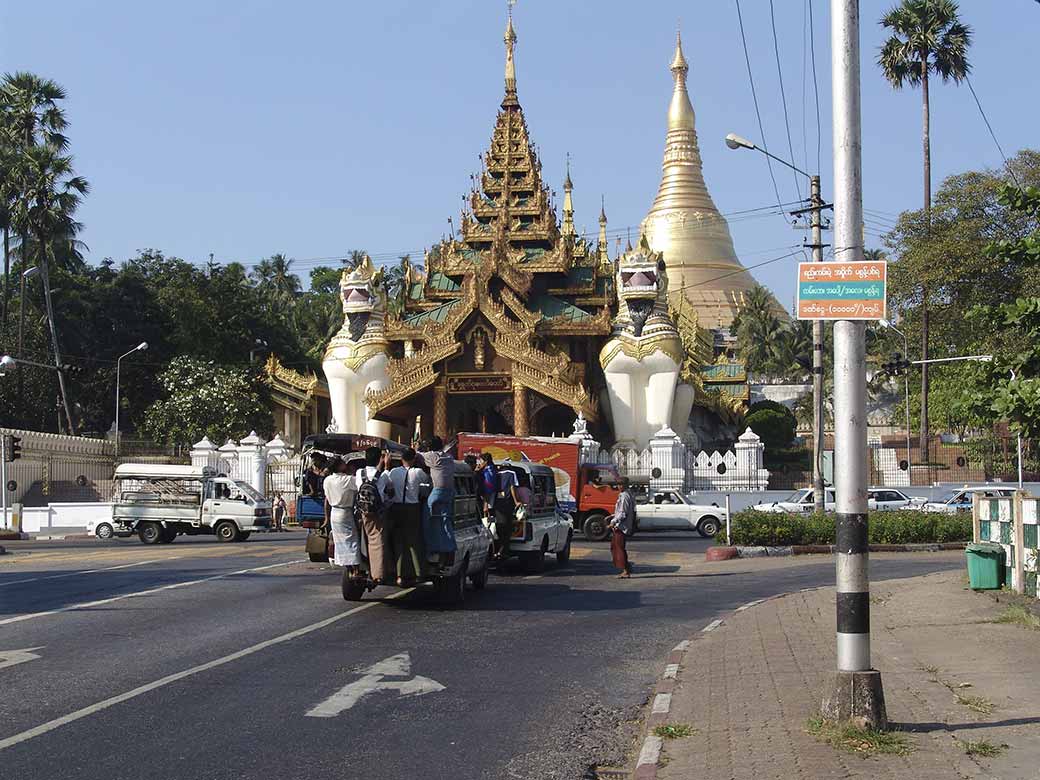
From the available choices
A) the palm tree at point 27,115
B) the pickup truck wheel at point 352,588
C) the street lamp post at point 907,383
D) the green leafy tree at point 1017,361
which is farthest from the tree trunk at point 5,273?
the green leafy tree at point 1017,361

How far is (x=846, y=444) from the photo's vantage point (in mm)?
8484

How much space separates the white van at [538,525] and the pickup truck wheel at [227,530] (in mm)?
13088

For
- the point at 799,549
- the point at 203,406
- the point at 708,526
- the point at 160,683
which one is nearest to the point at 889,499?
the point at 708,526

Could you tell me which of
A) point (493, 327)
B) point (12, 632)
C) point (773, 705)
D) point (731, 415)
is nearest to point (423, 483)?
point (12, 632)

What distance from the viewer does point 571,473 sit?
106 ft

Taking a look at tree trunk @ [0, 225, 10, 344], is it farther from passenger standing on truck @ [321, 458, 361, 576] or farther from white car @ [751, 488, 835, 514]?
passenger standing on truck @ [321, 458, 361, 576]

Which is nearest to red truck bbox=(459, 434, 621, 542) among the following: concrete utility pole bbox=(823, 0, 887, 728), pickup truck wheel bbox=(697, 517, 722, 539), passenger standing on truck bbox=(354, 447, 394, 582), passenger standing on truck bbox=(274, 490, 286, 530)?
pickup truck wheel bbox=(697, 517, 722, 539)

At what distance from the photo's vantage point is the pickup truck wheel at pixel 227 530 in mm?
33875

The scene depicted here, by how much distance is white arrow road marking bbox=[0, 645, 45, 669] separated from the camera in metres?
Answer: 10.9

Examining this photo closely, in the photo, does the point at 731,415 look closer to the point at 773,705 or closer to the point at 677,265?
the point at 677,265

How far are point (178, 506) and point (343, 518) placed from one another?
2006 centimetres

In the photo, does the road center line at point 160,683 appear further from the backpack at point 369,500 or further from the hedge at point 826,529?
the hedge at point 826,529

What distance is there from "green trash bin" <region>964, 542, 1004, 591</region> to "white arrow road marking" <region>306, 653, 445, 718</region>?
29.9ft

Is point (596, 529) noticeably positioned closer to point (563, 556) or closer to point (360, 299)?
point (563, 556)
